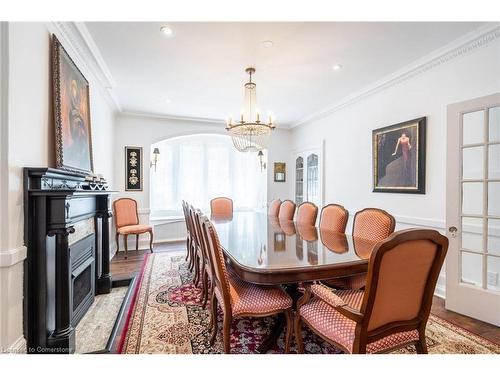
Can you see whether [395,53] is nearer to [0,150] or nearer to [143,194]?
[0,150]

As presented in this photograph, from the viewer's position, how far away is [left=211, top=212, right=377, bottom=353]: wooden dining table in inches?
60.3

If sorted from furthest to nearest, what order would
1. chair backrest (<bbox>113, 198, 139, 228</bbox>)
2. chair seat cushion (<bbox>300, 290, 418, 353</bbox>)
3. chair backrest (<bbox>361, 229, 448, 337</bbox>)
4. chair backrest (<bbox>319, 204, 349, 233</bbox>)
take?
chair backrest (<bbox>113, 198, 139, 228</bbox>)
chair backrest (<bbox>319, 204, 349, 233</bbox>)
chair seat cushion (<bbox>300, 290, 418, 353</bbox>)
chair backrest (<bbox>361, 229, 448, 337</bbox>)

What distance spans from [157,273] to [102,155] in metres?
1.93

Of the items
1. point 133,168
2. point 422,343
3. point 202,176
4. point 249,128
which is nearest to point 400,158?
point 249,128

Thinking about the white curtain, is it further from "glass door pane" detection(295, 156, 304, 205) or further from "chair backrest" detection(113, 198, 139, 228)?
"chair backrest" detection(113, 198, 139, 228)

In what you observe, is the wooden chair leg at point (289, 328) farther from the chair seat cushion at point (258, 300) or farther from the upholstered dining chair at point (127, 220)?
the upholstered dining chair at point (127, 220)

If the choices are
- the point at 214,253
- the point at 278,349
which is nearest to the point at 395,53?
the point at 214,253

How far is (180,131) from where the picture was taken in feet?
17.5

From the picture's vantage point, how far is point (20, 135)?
5.42 feet

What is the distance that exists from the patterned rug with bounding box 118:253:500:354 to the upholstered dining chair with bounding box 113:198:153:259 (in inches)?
67.4

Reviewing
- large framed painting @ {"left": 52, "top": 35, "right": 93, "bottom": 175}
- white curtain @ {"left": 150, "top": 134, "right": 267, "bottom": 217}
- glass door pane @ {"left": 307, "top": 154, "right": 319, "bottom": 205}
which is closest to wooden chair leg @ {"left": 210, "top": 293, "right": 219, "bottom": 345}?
large framed painting @ {"left": 52, "top": 35, "right": 93, "bottom": 175}

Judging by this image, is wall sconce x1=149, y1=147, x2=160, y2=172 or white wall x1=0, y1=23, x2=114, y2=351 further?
wall sconce x1=149, y1=147, x2=160, y2=172

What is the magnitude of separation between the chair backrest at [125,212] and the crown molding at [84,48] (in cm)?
196

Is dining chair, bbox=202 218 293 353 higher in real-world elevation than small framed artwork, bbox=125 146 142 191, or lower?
lower
